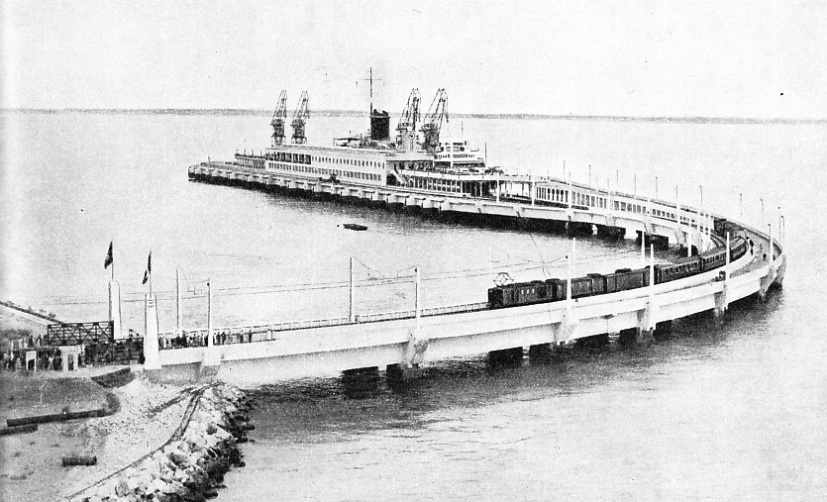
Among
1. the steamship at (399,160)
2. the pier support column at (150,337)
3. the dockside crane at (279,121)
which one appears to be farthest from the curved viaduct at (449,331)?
the dockside crane at (279,121)

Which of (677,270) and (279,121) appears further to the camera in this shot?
(279,121)

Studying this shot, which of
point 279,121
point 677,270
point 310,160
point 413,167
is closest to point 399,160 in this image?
point 413,167

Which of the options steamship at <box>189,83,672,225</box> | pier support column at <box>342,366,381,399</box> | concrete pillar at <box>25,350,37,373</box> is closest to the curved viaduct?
pier support column at <box>342,366,381,399</box>

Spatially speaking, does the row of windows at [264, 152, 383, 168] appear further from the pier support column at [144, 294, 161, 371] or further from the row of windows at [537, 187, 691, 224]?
the pier support column at [144, 294, 161, 371]

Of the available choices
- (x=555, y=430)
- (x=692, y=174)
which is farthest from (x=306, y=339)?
(x=692, y=174)

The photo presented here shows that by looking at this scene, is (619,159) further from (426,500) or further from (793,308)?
(426,500)

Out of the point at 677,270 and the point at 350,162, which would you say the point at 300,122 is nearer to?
the point at 350,162
